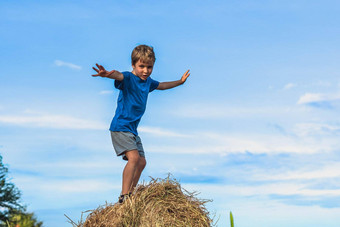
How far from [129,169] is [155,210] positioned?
33.4 inches

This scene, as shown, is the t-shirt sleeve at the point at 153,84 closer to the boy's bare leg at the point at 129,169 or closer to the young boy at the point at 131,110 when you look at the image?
the young boy at the point at 131,110

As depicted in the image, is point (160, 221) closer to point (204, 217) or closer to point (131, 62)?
point (204, 217)

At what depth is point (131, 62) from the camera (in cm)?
781

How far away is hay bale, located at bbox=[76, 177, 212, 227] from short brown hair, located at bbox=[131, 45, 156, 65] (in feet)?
6.45

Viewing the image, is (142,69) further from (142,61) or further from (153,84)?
(153,84)

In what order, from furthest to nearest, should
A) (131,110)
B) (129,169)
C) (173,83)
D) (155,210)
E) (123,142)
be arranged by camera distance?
(173,83) < (131,110) < (123,142) < (129,169) < (155,210)

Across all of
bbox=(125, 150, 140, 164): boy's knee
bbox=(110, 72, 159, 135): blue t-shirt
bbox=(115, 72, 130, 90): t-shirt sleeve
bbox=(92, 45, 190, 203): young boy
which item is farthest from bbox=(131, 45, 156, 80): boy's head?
bbox=(125, 150, 140, 164): boy's knee

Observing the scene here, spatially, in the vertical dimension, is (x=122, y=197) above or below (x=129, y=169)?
below

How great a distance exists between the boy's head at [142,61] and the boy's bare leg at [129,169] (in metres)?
1.31

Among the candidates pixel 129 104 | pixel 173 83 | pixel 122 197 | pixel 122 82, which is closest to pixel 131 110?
pixel 129 104

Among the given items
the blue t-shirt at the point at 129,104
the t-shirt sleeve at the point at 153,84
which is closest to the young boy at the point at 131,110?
the blue t-shirt at the point at 129,104

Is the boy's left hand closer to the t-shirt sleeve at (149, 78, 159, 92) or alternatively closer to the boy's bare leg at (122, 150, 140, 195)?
the t-shirt sleeve at (149, 78, 159, 92)

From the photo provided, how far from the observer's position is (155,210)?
256 inches

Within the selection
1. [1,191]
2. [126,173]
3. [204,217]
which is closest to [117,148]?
[126,173]
